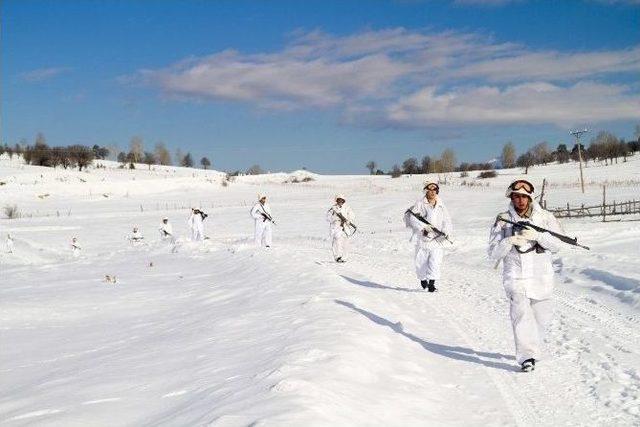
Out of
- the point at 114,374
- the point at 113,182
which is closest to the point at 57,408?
the point at 114,374

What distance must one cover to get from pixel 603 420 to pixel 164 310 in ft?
33.5

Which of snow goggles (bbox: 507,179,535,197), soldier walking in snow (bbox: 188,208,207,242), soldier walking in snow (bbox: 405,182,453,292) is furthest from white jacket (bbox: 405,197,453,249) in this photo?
soldier walking in snow (bbox: 188,208,207,242)

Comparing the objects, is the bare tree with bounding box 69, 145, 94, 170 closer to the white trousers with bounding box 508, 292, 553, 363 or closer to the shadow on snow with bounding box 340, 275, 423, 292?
the shadow on snow with bounding box 340, 275, 423, 292

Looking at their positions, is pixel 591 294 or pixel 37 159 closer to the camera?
pixel 591 294

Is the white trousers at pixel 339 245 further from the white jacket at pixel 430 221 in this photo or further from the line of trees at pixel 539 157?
the line of trees at pixel 539 157

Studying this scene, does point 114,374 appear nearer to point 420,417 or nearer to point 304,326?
point 304,326

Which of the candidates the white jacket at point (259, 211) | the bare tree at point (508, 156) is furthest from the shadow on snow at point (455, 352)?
the bare tree at point (508, 156)

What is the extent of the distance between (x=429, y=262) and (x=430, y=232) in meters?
0.63

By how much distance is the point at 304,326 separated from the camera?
8.60m

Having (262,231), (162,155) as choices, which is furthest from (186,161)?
(262,231)

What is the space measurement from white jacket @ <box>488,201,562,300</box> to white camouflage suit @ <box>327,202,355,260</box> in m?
10.3

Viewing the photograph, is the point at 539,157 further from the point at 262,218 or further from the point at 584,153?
the point at 262,218

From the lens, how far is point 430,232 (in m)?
13.1

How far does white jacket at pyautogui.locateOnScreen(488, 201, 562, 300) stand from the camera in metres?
7.39
